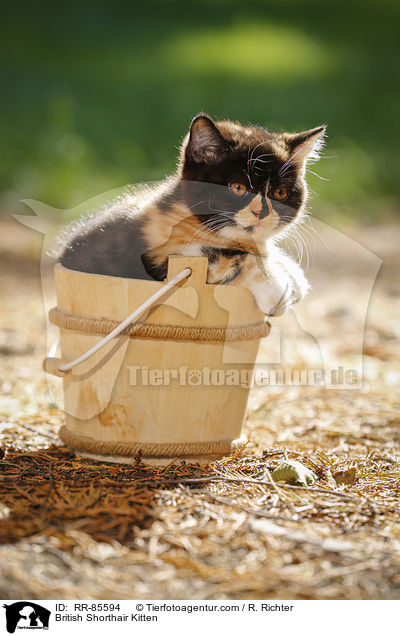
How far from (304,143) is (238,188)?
0.28 meters

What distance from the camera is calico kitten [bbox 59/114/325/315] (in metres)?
1.73

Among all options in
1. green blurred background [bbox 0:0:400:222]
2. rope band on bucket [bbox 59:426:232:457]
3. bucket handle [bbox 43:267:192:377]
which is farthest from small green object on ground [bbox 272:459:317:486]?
green blurred background [bbox 0:0:400:222]

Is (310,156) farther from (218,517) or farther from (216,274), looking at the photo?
(218,517)

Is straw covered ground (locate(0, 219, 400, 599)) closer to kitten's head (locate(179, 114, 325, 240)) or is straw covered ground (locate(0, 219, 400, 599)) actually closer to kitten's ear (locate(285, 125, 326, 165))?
kitten's head (locate(179, 114, 325, 240))

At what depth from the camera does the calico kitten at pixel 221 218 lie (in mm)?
1729

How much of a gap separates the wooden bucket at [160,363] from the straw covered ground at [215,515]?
0.08 meters

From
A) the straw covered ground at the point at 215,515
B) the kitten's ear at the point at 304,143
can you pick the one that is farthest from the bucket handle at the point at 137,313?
the kitten's ear at the point at 304,143

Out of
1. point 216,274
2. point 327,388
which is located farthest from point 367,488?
point 327,388

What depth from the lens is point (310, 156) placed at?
Result: 1941 mm
